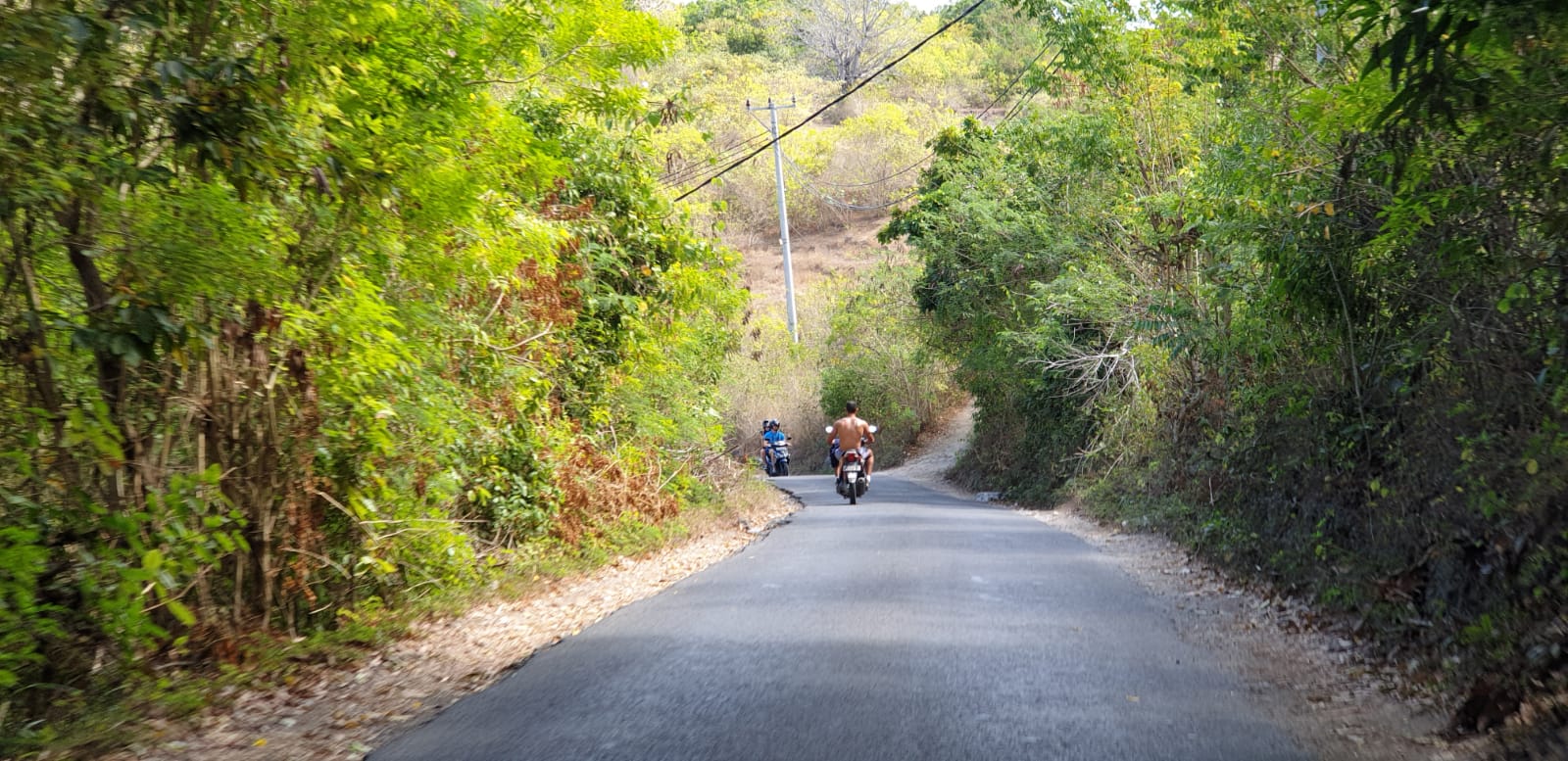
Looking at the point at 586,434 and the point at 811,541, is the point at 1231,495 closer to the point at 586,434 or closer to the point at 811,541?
the point at 811,541

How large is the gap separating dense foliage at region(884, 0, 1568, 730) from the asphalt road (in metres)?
1.43

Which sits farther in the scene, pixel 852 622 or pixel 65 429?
pixel 852 622

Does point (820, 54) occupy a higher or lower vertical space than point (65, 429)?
higher

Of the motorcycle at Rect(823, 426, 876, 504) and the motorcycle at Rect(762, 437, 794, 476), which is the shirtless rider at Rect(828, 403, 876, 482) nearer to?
the motorcycle at Rect(823, 426, 876, 504)

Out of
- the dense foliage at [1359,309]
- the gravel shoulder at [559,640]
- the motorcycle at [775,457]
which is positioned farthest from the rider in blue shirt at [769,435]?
the gravel shoulder at [559,640]

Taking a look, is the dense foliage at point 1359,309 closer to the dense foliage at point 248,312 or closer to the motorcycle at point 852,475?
the motorcycle at point 852,475

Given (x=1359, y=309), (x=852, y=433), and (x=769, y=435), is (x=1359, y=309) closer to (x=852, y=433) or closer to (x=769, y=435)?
(x=852, y=433)

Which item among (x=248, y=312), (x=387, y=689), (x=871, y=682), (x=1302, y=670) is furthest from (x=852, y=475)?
(x=248, y=312)

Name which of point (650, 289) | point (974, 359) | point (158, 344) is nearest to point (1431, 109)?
point (158, 344)

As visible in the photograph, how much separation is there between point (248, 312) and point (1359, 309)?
7.62 meters

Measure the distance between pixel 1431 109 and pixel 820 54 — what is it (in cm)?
7886

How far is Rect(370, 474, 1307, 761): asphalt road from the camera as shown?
592 cm

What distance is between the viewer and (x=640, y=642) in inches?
343

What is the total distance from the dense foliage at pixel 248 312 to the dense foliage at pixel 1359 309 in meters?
5.46
